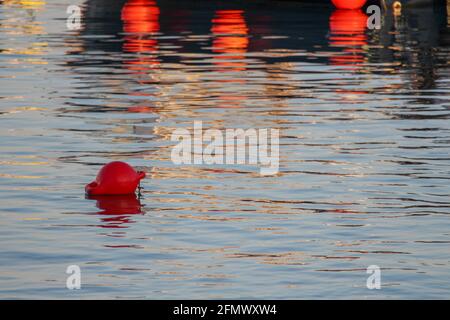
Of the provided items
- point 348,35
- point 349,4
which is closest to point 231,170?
point 348,35

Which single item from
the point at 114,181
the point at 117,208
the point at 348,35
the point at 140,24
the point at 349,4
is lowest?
the point at 117,208

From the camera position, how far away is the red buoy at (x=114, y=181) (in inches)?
737

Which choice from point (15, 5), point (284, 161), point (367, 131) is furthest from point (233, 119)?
point (15, 5)

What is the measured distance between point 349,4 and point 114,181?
1333 inches

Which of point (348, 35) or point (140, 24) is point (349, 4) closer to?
point (140, 24)

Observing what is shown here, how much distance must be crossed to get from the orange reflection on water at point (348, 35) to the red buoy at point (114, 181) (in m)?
16.6

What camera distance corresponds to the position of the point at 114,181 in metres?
18.8

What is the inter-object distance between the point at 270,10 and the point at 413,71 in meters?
19.7

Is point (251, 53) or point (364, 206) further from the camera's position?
point (251, 53)

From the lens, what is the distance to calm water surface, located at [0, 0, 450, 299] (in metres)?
14.7

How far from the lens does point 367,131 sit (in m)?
24.0

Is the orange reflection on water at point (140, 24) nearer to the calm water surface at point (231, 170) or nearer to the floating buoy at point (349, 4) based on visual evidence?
the calm water surface at point (231, 170)

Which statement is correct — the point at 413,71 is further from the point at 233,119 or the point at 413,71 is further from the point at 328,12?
the point at 328,12

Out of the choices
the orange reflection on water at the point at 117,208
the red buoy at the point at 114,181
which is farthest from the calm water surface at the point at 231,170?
the red buoy at the point at 114,181
